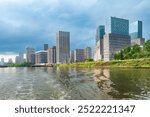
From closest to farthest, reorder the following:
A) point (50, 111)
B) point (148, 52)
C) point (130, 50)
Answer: point (50, 111), point (148, 52), point (130, 50)

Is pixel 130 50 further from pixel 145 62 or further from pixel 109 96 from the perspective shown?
pixel 109 96

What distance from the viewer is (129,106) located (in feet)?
46.0

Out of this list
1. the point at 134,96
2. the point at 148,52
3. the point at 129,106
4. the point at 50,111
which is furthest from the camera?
the point at 148,52

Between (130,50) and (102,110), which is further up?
(130,50)

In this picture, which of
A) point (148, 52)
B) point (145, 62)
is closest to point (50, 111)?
point (145, 62)

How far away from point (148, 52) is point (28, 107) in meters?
135

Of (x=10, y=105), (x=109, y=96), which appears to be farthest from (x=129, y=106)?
(x=109, y=96)

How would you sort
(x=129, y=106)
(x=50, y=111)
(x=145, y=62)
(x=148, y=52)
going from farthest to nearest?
(x=148, y=52)
(x=145, y=62)
(x=129, y=106)
(x=50, y=111)

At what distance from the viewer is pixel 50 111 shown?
13.2 m

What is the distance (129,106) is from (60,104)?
171 inches

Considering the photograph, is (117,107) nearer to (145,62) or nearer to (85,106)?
(85,106)

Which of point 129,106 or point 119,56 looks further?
point 119,56

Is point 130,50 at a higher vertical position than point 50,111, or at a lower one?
higher

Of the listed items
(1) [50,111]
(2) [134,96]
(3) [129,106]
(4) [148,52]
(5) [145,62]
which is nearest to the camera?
(1) [50,111]
